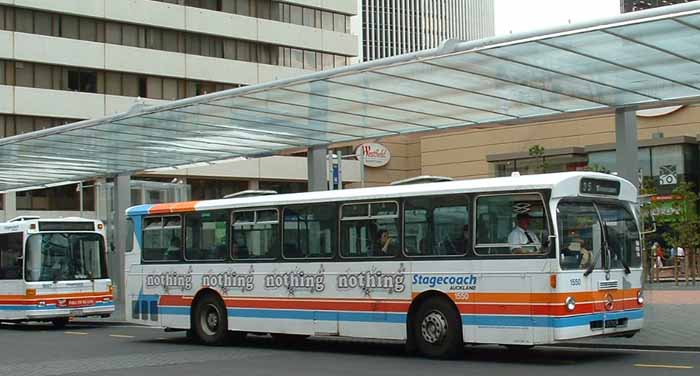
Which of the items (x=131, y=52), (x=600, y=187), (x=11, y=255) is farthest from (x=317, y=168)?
(x=131, y=52)

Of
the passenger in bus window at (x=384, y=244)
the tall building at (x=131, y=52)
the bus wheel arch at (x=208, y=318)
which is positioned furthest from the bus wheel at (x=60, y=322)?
the tall building at (x=131, y=52)

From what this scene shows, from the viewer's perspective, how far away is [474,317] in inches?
585

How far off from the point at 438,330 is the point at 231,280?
490 centimetres

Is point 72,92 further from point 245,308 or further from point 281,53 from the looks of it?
point 245,308

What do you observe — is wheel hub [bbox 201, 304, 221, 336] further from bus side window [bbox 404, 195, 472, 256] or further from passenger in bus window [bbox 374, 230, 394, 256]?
bus side window [bbox 404, 195, 472, 256]

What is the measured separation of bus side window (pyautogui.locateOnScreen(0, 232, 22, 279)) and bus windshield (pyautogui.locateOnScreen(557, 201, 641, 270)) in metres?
15.0

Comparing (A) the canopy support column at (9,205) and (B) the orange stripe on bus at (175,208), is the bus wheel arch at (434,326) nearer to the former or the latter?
(B) the orange stripe on bus at (175,208)

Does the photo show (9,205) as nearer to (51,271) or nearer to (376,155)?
(376,155)

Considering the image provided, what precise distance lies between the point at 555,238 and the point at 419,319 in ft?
8.91

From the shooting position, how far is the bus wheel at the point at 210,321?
18922 mm

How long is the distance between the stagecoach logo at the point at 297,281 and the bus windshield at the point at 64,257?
28.4ft

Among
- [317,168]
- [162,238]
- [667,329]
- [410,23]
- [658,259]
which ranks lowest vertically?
[667,329]

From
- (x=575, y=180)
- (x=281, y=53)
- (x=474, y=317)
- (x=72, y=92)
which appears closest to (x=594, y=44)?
(x=575, y=180)

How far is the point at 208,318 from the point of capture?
19297 mm
